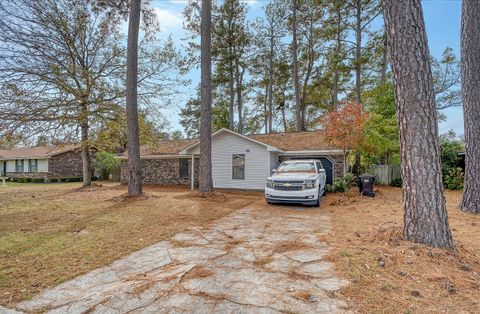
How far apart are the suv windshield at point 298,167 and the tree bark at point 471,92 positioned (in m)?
4.65

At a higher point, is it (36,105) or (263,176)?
(36,105)

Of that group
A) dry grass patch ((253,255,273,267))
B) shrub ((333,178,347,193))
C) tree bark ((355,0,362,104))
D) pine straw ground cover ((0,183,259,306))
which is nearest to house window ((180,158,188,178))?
pine straw ground cover ((0,183,259,306))

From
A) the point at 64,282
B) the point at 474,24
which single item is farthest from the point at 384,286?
the point at 474,24

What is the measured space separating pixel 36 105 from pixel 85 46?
14.4 ft

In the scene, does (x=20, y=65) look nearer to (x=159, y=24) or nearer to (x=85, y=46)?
(x=85, y=46)

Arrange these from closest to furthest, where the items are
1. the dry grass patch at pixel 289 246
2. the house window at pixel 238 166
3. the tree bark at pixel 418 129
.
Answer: the tree bark at pixel 418 129
the dry grass patch at pixel 289 246
the house window at pixel 238 166

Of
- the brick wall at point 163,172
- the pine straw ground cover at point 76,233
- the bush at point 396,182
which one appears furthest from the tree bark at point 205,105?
the bush at point 396,182

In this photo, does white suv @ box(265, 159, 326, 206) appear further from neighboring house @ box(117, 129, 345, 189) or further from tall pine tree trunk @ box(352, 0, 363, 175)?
tall pine tree trunk @ box(352, 0, 363, 175)

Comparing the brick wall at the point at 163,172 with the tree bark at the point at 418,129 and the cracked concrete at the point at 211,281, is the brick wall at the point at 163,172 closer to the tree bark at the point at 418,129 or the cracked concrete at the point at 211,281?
the cracked concrete at the point at 211,281

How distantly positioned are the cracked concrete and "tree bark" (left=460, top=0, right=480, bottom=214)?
5932mm

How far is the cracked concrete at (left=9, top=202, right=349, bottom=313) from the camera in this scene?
2.76m

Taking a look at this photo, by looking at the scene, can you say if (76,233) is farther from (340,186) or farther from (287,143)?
(287,143)

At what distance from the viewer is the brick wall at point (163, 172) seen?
1788 cm

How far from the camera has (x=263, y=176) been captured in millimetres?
14133
